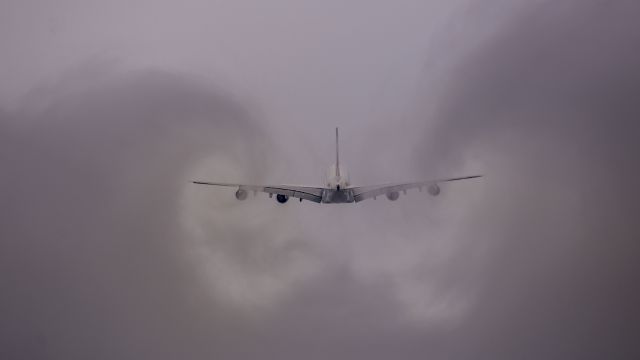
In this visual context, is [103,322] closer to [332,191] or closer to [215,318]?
[215,318]

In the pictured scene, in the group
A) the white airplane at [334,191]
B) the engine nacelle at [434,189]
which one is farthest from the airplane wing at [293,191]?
the engine nacelle at [434,189]

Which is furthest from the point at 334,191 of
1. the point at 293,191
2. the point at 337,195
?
the point at 293,191

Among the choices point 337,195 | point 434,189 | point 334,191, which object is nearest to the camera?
point 434,189

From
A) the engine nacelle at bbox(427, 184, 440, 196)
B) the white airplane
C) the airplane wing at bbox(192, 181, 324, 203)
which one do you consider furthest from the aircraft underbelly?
the engine nacelle at bbox(427, 184, 440, 196)

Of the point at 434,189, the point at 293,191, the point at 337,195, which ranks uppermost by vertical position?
the point at 434,189

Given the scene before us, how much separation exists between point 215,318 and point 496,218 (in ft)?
149

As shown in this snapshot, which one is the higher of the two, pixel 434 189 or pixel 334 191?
pixel 434 189

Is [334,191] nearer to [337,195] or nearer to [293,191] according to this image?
[337,195]

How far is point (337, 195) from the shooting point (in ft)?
290

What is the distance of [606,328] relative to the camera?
11025cm

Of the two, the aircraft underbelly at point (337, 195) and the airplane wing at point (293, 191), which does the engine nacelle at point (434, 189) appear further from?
the airplane wing at point (293, 191)

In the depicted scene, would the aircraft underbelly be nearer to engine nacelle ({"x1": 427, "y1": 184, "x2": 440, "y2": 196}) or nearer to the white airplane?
the white airplane

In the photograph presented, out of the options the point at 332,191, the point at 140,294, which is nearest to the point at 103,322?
the point at 140,294

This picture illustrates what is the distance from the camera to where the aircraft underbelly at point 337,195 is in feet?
288
